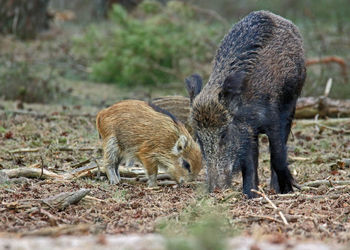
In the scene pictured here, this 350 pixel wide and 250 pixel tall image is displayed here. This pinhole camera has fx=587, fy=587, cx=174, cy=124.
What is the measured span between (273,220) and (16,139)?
5.08m

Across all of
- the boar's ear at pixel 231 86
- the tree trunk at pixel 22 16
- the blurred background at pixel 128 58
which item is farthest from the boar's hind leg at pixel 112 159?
the tree trunk at pixel 22 16

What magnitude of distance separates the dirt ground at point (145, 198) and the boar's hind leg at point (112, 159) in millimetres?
148

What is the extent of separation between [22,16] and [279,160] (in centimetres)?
1353

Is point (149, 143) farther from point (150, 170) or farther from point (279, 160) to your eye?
point (279, 160)

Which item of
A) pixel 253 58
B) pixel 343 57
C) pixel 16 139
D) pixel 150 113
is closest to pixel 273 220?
pixel 253 58

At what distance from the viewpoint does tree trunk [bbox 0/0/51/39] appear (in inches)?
698

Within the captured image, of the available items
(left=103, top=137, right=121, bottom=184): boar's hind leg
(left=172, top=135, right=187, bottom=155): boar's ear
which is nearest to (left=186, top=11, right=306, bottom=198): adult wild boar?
(left=172, top=135, right=187, bottom=155): boar's ear

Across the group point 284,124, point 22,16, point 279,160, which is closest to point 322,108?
point 284,124

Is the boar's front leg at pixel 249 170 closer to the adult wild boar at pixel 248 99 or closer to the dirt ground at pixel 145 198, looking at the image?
the adult wild boar at pixel 248 99

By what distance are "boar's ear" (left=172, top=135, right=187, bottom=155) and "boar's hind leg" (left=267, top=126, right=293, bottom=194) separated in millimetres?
1052

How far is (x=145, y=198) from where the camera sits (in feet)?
19.5

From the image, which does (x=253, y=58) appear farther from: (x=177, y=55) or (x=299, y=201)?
(x=177, y=55)

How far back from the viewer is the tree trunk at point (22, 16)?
1772cm

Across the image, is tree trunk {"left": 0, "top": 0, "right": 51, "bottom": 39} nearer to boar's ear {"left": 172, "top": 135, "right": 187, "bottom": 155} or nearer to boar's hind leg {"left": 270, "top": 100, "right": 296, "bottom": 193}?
boar's ear {"left": 172, "top": 135, "right": 187, "bottom": 155}
